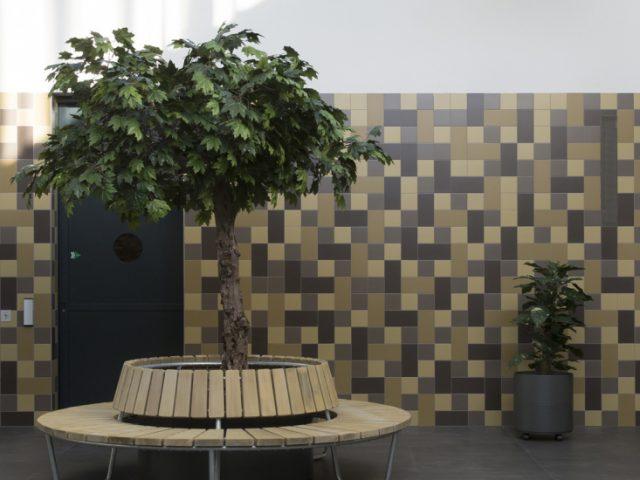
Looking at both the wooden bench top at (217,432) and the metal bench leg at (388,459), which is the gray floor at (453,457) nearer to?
the metal bench leg at (388,459)

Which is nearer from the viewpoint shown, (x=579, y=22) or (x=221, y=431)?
(x=221, y=431)

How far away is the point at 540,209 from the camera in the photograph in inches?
284

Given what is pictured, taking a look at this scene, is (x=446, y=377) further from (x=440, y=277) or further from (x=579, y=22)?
(x=579, y=22)

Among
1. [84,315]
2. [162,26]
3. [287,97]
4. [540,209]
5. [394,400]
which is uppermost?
[162,26]

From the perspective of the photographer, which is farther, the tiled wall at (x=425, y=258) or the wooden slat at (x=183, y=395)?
the tiled wall at (x=425, y=258)

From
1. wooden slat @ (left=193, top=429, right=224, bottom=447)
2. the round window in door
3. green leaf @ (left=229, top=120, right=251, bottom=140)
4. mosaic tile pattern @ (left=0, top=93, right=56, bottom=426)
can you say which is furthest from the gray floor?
green leaf @ (left=229, top=120, right=251, bottom=140)

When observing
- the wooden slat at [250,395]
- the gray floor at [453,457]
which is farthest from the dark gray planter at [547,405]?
the wooden slat at [250,395]

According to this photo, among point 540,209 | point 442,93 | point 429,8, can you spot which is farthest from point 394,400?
point 429,8

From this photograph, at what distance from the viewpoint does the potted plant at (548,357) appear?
6.53 meters

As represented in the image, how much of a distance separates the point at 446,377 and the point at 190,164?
10.8 ft

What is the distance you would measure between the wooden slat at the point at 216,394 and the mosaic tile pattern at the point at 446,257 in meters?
2.43

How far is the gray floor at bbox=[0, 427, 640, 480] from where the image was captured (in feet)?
17.9

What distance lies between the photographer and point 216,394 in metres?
4.71

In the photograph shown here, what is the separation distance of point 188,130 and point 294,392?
1.50 metres
